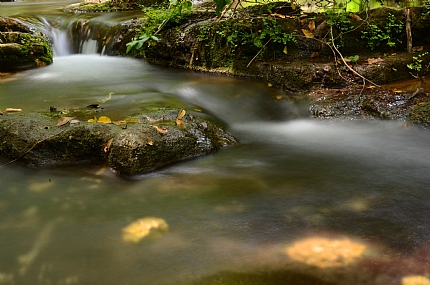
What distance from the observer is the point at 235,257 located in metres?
2.15

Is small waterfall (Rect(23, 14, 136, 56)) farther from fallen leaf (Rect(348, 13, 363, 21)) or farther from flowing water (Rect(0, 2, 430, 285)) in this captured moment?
fallen leaf (Rect(348, 13, 363, 21))

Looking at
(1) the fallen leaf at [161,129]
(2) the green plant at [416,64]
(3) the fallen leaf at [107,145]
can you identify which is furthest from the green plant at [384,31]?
(3) the fallen leaf at [107,145]

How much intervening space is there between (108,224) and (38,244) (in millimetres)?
453

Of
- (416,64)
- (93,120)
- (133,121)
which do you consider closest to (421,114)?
(416,64)

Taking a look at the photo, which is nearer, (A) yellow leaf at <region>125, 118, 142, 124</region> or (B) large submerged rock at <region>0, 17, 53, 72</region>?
(A) yellow leaf at <region>125, 118, 142, 124</region>

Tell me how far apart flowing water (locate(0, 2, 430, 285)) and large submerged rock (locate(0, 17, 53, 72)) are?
2885mm

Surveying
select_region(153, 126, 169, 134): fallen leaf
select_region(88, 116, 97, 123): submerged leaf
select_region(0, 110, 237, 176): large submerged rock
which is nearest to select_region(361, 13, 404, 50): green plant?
select_region(0, 110, 237, 176): large submerged rock

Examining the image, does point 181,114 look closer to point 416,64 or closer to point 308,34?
point 308,34

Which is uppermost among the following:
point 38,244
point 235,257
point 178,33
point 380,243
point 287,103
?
point 178,33

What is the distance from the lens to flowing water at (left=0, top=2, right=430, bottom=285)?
81.0 inches

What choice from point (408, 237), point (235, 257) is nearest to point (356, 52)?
point (408, 237)

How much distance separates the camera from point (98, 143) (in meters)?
3.43

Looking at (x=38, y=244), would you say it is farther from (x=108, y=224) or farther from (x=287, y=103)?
(x=287, y=103)

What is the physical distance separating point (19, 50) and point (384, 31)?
266 inches
